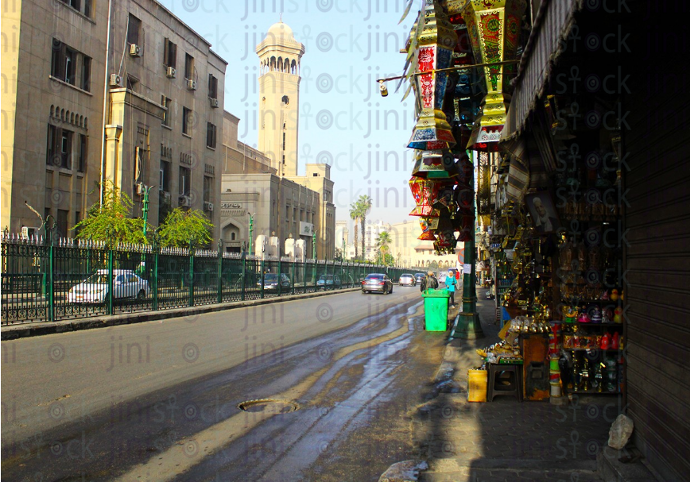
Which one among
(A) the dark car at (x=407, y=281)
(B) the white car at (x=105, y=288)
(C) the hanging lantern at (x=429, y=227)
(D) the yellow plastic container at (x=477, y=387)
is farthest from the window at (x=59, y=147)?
(A) the dark car at (x=407, y=281)

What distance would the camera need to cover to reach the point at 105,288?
60.0 ft

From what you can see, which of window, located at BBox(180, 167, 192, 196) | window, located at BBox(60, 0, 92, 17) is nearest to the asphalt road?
window, located at BBox(60, 0, 92, 17)

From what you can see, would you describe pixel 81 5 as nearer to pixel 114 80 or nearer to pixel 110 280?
pixel 114 80

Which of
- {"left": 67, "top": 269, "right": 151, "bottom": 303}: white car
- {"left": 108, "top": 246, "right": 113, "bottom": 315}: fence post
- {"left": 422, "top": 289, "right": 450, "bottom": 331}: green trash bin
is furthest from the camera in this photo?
{"left": 108, "top": 246, "right": 113, "bottom": 315}: fence post

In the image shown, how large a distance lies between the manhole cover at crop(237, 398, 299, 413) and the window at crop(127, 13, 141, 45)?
35502 mm

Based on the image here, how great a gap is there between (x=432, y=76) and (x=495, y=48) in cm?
189

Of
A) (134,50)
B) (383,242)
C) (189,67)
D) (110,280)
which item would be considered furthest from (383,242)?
(110,280)

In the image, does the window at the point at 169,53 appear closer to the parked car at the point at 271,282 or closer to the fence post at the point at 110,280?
the parked car at the point at 271,282

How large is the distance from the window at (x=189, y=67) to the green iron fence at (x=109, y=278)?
2089cm

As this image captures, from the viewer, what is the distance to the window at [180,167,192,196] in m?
44.4

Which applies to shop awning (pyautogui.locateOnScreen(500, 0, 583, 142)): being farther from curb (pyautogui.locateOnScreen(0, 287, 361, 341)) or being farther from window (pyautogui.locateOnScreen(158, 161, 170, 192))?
window (pyautogui.locateOnScreen(158, 161, 170, 192))

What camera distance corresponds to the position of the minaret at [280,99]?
4065 inches

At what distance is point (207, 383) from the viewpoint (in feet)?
29.2

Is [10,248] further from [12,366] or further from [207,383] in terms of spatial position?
[207,383]
